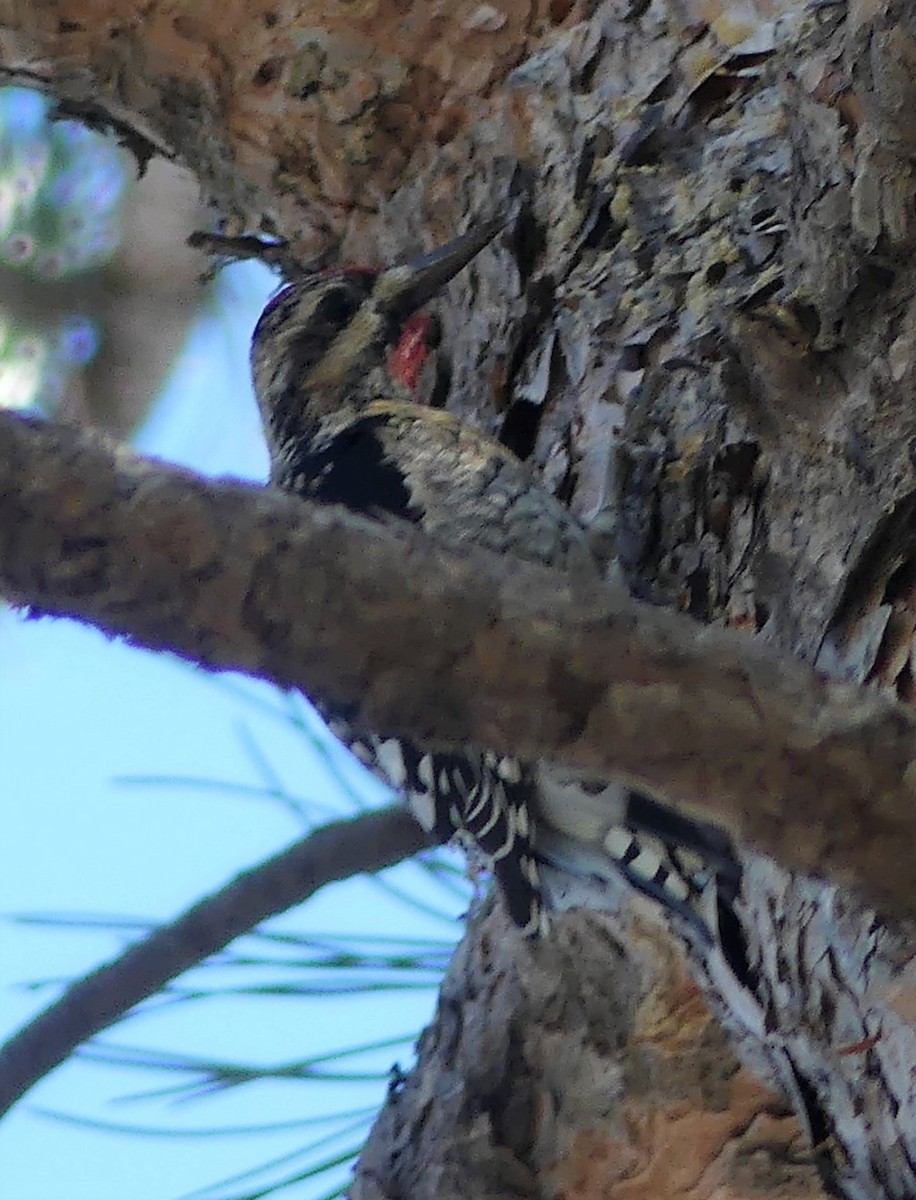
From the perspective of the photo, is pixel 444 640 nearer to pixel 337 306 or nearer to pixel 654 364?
pixel 654 364

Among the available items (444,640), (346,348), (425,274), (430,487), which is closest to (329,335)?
(346,348)

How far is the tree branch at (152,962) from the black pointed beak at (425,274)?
1.94ft

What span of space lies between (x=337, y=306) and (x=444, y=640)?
3.89ft

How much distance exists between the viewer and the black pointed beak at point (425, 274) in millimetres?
1462

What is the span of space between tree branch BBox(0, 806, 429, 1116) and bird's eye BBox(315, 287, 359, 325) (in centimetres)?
59

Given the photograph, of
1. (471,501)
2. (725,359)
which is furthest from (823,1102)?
(471,501)

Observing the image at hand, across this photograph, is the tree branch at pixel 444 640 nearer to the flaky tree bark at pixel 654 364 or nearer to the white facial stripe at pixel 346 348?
the flaky tree bark at pixel 654 364

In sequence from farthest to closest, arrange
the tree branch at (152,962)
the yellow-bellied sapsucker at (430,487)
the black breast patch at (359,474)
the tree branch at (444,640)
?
the black breast patch at (359,474), the tree branch at (152,962), the yellow-bellied sapsucker at (430,487), the tree branch at (444,640)

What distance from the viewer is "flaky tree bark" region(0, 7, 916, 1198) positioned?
0.85 metres

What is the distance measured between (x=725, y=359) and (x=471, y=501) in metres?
0.42

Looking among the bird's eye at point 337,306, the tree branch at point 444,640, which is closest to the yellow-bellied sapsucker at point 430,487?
the bird's eye at point 337,306

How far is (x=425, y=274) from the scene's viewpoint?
1.53m

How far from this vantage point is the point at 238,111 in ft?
5.60

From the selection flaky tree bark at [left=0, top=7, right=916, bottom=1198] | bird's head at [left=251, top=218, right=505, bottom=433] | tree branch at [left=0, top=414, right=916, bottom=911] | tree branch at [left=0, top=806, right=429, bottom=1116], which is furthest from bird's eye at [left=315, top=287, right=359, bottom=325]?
tree branch at [left=0, top=414, right=916, bottom=911]
